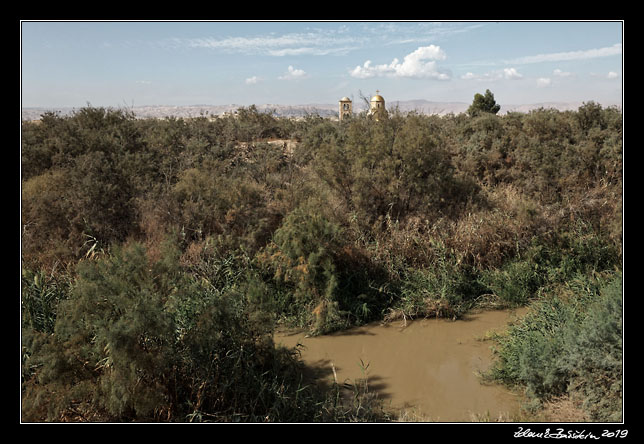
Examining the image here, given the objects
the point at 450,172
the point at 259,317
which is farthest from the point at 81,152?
the point at 450,172

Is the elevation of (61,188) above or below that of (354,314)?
above

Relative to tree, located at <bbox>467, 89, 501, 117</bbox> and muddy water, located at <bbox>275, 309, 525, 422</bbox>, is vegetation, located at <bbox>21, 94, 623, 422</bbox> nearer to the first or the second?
muddy water, located at <bbox>275, 309, 525, 422</bbox>

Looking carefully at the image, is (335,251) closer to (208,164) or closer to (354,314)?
(354,314)

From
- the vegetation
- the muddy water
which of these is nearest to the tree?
the vegetation

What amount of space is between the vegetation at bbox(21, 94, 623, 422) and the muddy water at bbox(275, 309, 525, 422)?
1.09ft

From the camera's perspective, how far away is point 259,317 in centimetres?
555

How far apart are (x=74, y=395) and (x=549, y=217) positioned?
30.4ft

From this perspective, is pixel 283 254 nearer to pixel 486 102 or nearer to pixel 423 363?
pixel 423 363

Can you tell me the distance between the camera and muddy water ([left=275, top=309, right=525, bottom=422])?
5555 millimetres

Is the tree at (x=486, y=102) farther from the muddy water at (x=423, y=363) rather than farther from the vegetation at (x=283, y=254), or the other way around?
the muddy water at (x=423, y=363)

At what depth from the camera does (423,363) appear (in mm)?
6719

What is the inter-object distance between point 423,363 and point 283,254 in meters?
3.06

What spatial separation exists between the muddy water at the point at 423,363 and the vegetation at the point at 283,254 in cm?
33

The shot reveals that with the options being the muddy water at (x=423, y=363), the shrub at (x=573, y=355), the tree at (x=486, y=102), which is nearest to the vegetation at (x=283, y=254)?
the shrub at (x=573, y=355)
